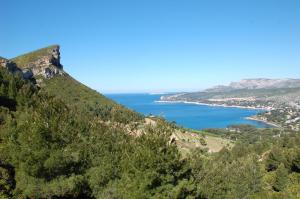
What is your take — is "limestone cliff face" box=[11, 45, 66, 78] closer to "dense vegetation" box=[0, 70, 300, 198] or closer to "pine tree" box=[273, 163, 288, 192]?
"dense vegetation" box=[0, 70, 300, 198]

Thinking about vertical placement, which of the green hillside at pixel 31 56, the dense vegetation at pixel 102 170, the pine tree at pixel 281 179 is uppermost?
the green hillside at pixel 31 56

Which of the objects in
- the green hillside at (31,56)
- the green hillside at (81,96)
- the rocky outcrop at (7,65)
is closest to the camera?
the rocky outcrop at (7,65)

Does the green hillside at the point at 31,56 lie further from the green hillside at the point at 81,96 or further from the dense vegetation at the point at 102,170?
the dense vegetation at the point at 102,170

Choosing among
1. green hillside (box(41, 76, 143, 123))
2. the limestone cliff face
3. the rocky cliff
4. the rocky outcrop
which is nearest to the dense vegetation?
the rocky outcrop

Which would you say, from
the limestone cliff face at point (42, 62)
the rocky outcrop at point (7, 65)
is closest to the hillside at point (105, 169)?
the rocky outcrop at point (7, 65)

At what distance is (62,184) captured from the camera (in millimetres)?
27734

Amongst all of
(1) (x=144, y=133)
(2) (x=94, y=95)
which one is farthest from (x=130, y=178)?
(2) (x=94, y=95)

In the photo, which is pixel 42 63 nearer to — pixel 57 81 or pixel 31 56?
pixel 31 56

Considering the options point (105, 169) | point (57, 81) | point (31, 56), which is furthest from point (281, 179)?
point (31, 56)

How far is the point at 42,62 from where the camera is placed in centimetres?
15575

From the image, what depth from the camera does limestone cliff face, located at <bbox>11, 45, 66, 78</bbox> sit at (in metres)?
148

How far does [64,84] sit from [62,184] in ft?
408

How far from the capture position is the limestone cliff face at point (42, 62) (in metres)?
148

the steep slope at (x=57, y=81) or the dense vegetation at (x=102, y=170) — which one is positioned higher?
the steep slope at (x=57, y=81)
